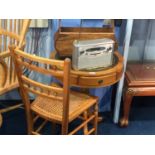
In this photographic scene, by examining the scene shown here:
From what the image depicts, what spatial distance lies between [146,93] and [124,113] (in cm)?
22

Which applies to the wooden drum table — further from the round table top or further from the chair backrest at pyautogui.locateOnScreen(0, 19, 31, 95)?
the chair backrest at pyautogui.locateOnScreen(0, 19, 31, 95)

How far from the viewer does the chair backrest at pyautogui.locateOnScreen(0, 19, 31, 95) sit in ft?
5.37

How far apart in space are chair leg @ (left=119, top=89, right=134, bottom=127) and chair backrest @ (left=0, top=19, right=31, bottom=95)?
2.49 ft

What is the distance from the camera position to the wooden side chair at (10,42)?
1639mm

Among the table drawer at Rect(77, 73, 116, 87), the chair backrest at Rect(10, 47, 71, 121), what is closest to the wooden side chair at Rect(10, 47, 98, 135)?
the chair backrest at Rect(10, 47, 71, 121)

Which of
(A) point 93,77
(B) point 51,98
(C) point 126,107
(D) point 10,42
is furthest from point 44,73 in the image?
(C) point 126,107

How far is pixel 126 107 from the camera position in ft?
6.49

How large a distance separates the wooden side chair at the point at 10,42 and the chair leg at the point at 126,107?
29.8 inches

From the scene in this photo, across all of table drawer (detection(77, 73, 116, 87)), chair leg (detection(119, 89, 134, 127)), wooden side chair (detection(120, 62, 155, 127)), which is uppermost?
table drawer (detection(77, 73, 116, 87))

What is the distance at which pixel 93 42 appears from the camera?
1.52 m
